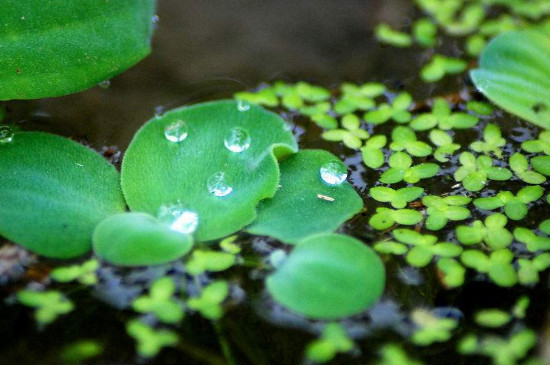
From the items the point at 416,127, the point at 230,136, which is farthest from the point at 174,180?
the point at 416,127

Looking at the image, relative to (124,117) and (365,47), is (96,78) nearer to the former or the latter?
(124,117)

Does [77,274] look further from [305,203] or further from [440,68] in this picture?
[440,68]

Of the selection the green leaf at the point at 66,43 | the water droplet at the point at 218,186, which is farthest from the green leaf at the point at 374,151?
the green leaf at the point at 66,43

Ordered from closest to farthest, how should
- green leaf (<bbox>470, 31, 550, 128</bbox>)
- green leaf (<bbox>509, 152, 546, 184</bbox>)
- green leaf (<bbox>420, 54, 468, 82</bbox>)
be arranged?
green leaf (<bbox>509, 152, 546, 184</bbox>) < green leaf (<bbox>470, 31, 550, 128</bbox>) < green leaf (<bbox>420, 54, 468, 82</bbox>)

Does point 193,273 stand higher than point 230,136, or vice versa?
point 230,136

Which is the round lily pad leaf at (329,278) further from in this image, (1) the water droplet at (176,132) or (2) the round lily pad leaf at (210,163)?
(1) the water droplet at (176,132)

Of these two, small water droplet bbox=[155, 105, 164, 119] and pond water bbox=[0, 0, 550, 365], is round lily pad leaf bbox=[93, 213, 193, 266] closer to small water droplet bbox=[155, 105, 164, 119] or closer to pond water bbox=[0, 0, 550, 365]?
pond water bbox=[0, 0, 550, 365]

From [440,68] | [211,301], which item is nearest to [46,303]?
[211,301]

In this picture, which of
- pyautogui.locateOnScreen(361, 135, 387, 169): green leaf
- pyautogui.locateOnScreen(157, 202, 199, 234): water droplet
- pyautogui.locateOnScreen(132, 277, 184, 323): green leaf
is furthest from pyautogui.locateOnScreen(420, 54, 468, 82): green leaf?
pyautogui.locateOnScreen(132, 277, 184, 323): green leaf
